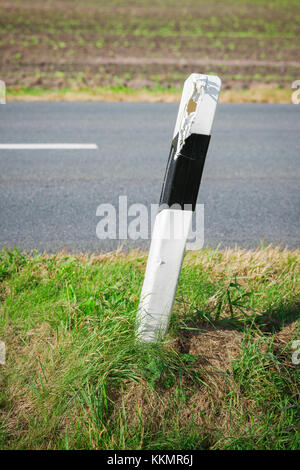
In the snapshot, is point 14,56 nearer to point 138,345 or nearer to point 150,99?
point 150,99

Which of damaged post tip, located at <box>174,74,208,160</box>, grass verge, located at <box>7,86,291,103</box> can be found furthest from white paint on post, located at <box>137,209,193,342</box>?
grass verge, located at <box>7,86,291,103</box>

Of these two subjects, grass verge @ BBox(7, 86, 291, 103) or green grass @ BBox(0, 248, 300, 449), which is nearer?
green grass @ BBox(0, 248, 300, 449)

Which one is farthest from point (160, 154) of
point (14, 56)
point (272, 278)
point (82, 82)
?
point (14, 56)

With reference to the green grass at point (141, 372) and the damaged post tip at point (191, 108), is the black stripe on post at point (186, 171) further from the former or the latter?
the green grass at point (141, 372)

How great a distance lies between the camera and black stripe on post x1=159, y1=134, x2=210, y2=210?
5.66 feet

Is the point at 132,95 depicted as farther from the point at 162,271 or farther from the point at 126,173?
the point at 162,271

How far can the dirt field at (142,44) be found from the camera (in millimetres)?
11277

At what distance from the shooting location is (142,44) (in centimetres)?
1622

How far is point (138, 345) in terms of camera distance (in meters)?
1.87

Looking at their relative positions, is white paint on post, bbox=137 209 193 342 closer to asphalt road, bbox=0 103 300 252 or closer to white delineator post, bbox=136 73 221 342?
white delineator post, bbox=136 73 221 342

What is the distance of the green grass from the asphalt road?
3.55 feet

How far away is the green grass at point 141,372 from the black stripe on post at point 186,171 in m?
0.62

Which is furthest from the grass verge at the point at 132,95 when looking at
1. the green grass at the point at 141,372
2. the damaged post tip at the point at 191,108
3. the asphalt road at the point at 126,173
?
the damaged post tip at the point at 191,108
